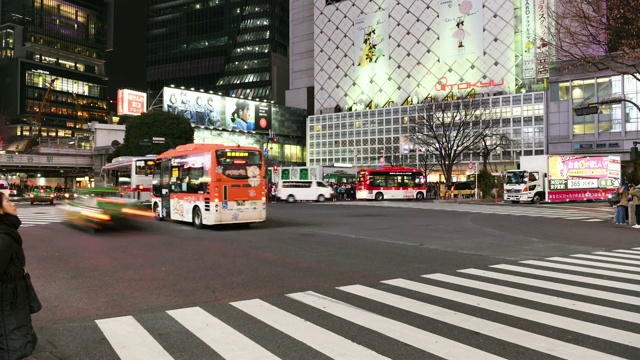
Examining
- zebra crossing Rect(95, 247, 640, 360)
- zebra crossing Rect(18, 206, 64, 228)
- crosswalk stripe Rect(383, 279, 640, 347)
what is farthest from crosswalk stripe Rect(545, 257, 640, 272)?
zebra crossing Rect(18, 206, 64, 228)

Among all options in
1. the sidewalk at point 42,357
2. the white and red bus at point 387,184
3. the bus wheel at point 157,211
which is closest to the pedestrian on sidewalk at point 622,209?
the bus wheel at point 157,211

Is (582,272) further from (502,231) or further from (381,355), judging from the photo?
(502,231)

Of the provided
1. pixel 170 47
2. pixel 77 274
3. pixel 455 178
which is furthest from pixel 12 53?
pixel 77 274

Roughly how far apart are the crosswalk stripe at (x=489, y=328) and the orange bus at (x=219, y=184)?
1014cm

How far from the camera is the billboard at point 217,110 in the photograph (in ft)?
227

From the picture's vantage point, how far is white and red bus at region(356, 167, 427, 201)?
44.1m

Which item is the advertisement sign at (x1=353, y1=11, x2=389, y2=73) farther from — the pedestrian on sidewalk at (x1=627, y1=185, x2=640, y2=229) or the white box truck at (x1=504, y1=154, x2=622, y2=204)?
the pedestrian on sidewalk at (x1=627, y1=185, x2=640, y2=229)

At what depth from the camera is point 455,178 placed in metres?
78.5

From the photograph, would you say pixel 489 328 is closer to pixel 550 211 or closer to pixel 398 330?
pixel 398 330

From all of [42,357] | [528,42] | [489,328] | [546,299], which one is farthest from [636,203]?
[528,42]

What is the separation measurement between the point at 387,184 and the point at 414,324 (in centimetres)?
3950

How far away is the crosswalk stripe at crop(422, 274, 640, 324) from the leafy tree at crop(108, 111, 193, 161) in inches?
1884

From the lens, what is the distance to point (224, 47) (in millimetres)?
108938

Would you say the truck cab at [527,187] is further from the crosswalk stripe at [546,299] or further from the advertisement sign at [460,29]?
the advertisement sign at [460,29]
